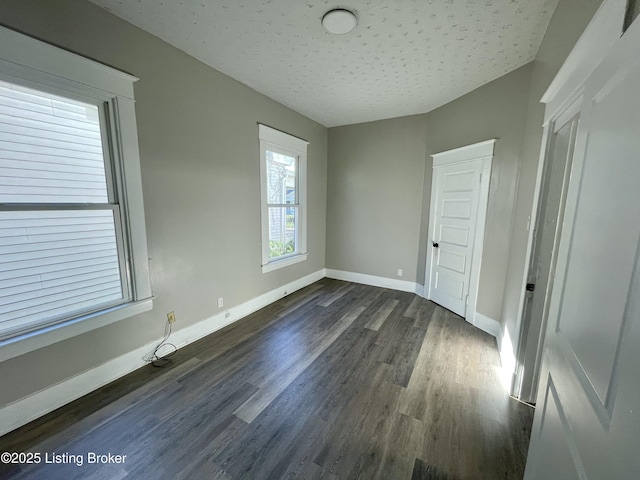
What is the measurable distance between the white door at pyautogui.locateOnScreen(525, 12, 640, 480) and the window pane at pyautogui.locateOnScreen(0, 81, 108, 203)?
2675 millimetres

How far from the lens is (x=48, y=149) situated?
1635mm

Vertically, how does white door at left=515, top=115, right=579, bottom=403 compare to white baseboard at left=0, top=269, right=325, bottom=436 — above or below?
above

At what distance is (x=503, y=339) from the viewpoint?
2.40m

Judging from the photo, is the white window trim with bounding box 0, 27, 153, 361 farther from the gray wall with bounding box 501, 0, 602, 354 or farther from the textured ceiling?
the gray wall with bounding box 501, 0, 602, 354

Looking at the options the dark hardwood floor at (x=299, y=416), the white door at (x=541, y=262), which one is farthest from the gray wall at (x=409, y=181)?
the dark hardwood floor at (x=299, y=416)

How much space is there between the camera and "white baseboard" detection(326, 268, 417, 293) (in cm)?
416

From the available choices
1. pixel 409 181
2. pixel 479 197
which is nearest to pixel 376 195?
pixel 409 181

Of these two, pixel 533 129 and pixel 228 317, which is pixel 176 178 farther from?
pixel 533 129

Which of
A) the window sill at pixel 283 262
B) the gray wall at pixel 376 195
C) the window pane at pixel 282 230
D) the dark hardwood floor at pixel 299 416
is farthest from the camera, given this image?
the gray wall at pixel 376 195

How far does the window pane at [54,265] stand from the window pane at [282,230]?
188cm

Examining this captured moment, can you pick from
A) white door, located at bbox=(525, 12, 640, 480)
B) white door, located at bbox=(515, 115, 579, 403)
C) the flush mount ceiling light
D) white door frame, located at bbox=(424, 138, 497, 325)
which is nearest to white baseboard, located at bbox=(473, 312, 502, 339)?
white door frame, located at bbox=(424, 138, 497, 325)

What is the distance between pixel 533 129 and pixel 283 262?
3.11 m

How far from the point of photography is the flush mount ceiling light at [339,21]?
174cm

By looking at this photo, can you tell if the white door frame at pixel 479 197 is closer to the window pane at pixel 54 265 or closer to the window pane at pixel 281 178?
the window pane at pixel 281 178
